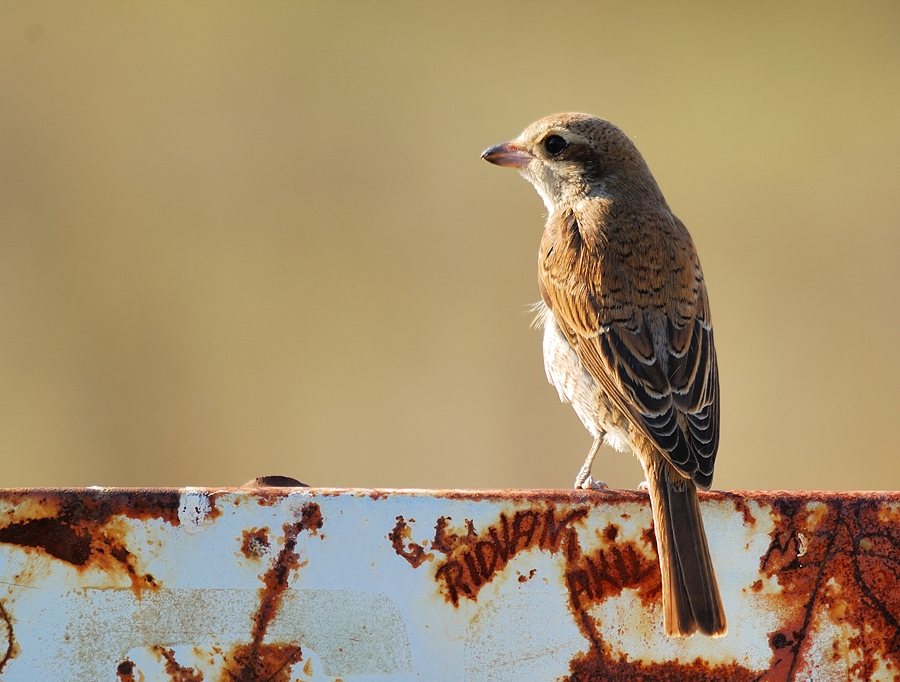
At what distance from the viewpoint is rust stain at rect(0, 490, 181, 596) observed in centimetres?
150

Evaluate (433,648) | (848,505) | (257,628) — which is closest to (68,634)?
(257,628)

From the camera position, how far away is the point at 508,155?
4.03 metres

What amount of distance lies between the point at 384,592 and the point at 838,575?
658mm

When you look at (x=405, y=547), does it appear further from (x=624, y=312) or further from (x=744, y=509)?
(x=624, y=312)

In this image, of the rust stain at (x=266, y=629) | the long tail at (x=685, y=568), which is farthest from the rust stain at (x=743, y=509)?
the rust stain at (x=266, y=629)

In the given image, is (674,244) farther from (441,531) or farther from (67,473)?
(67,473)

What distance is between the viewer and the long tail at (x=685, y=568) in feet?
4.91

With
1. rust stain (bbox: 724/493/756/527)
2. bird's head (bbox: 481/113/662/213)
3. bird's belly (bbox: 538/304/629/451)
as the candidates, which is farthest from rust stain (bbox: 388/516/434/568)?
bird's head (bbox: 481/113/662/213)

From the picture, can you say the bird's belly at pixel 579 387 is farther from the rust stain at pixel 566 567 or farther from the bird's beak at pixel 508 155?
the rust stain at pixel 566 567

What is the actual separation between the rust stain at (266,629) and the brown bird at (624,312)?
83 cm

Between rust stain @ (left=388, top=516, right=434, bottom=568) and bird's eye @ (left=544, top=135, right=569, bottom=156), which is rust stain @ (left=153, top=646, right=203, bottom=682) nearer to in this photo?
rust stain @ (left=388, top=516, right=434, bottom=568)

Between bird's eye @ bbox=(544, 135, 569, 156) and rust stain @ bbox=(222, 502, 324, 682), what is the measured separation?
106 inches

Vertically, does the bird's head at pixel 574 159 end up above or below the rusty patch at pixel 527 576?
above

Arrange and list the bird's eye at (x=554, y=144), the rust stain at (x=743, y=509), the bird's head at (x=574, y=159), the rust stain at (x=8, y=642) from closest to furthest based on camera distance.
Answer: the rust stain at (x=8, y=642)
the rust stain at (x=743, y=509)
the bird's head at (x=574, y=159)
the bird's eye at (x=554, y=144)
